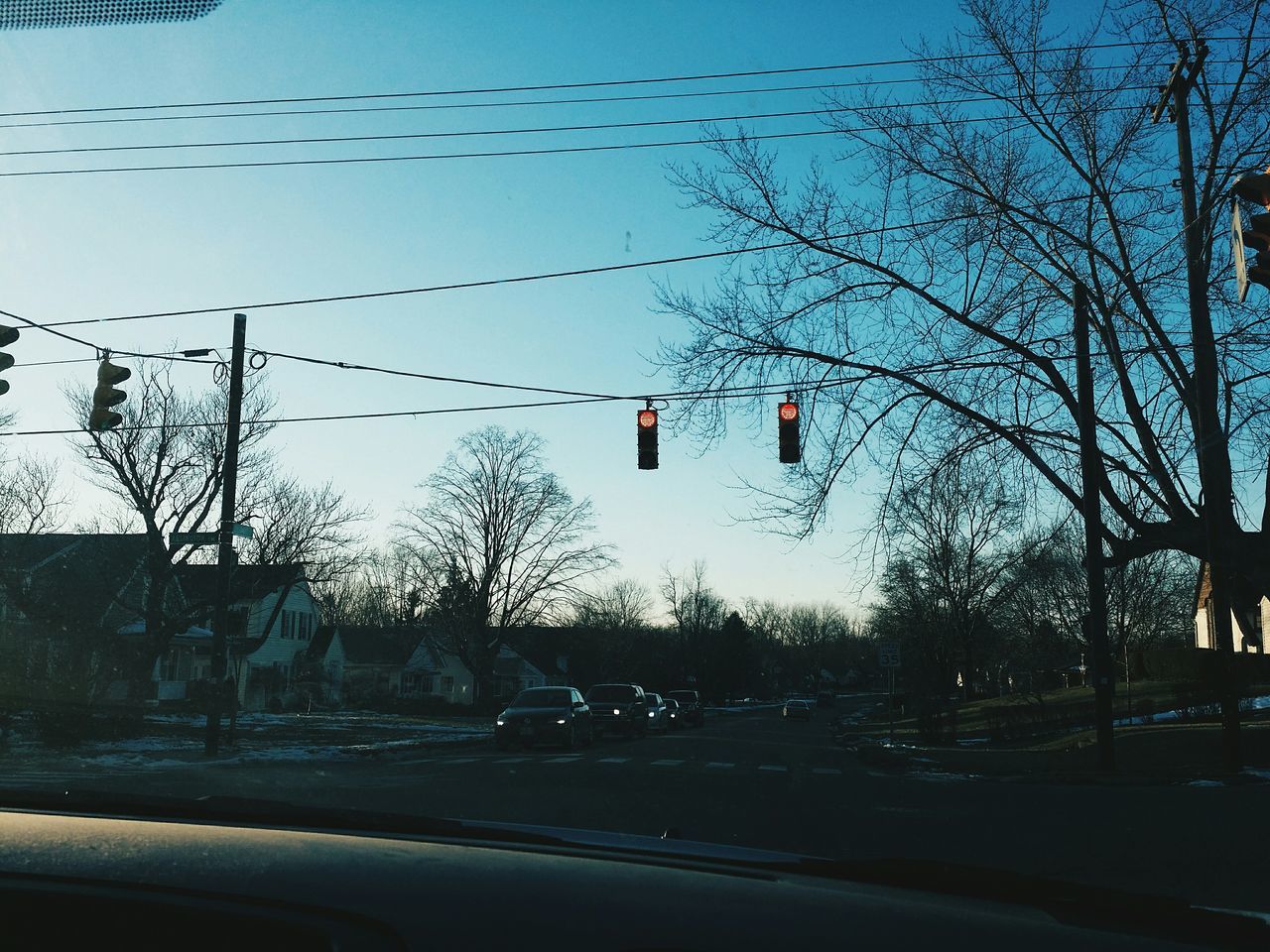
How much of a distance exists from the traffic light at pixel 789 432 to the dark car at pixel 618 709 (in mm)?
17431

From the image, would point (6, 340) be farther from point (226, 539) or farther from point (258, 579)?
point (258, 579)

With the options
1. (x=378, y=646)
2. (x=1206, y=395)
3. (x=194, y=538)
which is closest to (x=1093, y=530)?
(x=1206, y=395)

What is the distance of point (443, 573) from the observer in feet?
203

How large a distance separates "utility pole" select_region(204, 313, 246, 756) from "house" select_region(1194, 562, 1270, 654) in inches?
734

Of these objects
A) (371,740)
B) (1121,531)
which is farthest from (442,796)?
(1121,531)

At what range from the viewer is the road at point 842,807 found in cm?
990

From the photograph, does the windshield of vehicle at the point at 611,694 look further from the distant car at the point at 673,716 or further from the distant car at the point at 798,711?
the distant car at the point at 798,711

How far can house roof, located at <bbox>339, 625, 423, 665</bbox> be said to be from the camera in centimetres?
8525

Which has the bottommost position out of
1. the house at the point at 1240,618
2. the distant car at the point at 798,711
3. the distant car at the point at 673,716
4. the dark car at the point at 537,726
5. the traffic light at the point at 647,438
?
the distant car at the point at 798,711

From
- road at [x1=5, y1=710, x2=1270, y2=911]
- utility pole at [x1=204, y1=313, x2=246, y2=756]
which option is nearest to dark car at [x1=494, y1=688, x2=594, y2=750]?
road at [x1=5, y1=710, x2=1270, y2=911]

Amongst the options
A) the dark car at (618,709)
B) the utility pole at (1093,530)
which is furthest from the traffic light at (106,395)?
the dark car at (618,709)

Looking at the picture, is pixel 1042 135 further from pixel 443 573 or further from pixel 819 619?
pixel 819 619

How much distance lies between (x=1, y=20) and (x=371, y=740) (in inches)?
1015

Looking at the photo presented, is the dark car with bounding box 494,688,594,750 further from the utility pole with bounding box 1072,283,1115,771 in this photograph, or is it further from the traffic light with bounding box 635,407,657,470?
the utility pole with bounding box 1072,283,1115,771
